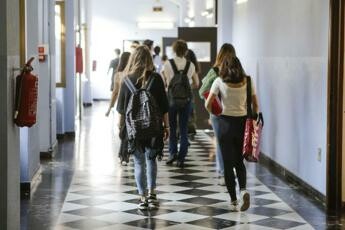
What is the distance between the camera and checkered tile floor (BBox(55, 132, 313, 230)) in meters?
5.95

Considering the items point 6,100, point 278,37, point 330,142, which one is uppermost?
point 278,37

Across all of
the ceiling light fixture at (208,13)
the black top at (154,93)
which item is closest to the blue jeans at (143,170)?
the black top at (154,93)

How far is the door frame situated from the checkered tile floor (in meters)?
0.44

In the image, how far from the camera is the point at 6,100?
15.2ft

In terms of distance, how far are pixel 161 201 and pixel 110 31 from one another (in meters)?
17.6

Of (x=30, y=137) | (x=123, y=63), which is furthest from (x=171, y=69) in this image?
(x=30, y=137)

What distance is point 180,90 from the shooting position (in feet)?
29.0

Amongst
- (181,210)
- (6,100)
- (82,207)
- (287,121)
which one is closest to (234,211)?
(181,210)

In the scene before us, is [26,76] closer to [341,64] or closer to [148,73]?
[148,73]

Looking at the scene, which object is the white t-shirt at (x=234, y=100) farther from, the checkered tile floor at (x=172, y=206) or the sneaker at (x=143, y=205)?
the sneaker at (x=143, y=205)

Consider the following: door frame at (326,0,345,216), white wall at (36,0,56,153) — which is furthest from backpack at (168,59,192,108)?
door frame at (326,0,345,216)

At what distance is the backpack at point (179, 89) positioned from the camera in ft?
28.8

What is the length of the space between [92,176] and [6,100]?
12.6 ft

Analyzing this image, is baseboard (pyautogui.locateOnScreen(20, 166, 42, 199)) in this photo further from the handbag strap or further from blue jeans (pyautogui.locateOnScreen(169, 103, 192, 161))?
the handbag strap
